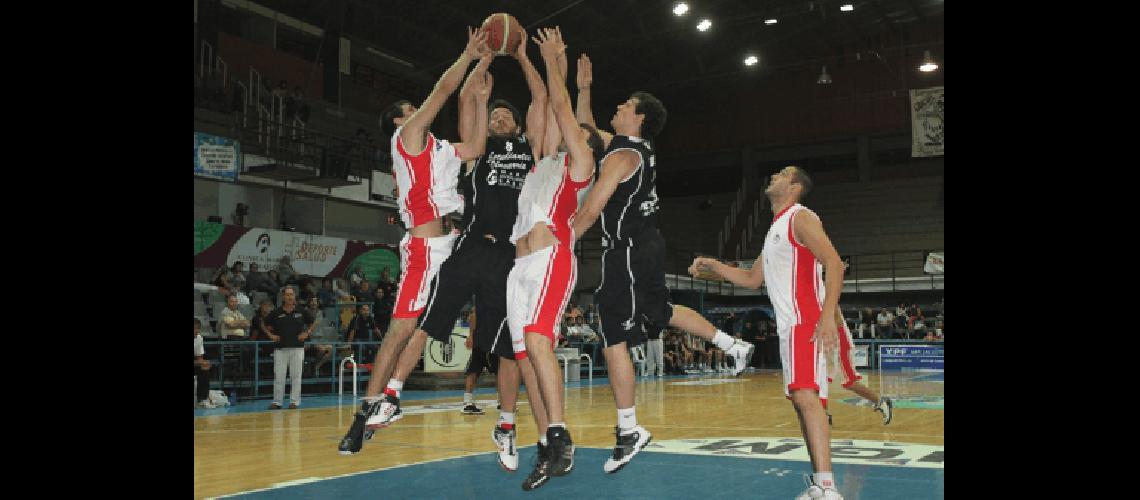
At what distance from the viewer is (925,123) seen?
2152cm

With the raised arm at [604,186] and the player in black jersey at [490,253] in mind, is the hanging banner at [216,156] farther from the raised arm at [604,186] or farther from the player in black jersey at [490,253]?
the raised arm at [604,186]

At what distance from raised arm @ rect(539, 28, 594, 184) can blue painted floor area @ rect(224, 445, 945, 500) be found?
1599 millimetres

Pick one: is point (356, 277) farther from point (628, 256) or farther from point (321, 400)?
point (628, 256)

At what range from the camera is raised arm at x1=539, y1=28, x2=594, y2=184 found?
421 centimetres

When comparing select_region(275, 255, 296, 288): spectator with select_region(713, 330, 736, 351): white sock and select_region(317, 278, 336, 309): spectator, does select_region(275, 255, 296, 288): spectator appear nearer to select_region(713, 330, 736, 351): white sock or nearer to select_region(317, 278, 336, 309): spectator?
select_region(317, 278, 336, 309): spectator

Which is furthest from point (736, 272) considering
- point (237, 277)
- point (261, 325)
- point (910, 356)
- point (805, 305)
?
point (910, 356)

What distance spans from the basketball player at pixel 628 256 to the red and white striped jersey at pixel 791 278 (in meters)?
0.75

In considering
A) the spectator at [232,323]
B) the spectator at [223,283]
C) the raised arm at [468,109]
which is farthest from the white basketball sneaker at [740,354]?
the spectator at [223,283]

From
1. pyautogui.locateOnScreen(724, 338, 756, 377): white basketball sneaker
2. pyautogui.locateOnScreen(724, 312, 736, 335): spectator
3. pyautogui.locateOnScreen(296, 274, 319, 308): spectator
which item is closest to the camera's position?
pyautogui.locateOnScreen(724, 338, 756, 377): white basketball sneaker

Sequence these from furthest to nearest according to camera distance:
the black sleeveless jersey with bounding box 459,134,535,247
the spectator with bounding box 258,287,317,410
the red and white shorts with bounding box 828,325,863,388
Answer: the spectator with bounding box 258,287,317,410 → the red and white shorts with bounding box 828,325,863,388 → the black sleeveless jersey with bounding box 459,134,535,247

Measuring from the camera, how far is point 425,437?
23.9 ft

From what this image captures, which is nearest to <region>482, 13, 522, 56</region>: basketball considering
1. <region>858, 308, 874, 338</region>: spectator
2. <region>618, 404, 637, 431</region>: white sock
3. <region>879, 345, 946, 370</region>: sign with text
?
<region>618, 404, 637, 431</region>: white sock

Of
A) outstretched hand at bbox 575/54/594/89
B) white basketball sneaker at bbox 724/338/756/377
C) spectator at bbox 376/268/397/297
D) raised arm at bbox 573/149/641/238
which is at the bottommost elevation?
white basketball sneaker at bbox 724/338/756/377
